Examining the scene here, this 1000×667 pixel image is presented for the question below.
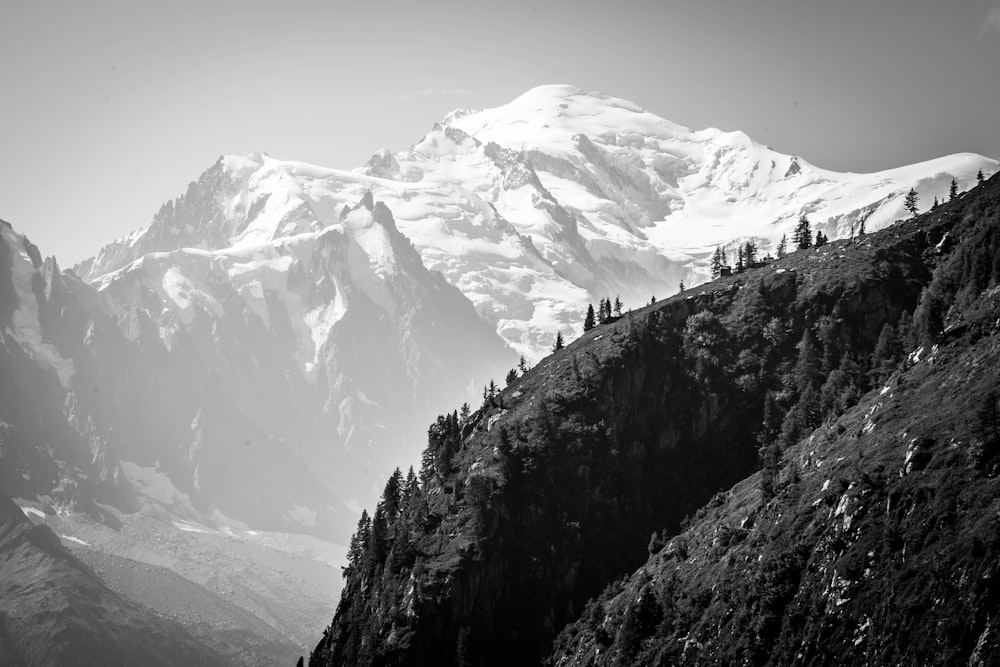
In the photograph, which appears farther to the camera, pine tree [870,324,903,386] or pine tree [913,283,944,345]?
pine tree [870,324,903,386]

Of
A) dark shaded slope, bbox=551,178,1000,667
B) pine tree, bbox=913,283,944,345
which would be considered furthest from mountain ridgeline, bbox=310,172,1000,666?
pine tree, bbox=913,283,944,345

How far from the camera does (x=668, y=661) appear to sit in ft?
464

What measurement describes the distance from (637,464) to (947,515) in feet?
281

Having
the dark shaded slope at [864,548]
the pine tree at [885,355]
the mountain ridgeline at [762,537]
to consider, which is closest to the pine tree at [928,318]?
the dark shaded slope at [864,548]

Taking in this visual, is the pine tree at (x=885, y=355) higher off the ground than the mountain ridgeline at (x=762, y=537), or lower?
higher

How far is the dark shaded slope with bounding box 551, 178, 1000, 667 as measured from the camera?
111000 mm

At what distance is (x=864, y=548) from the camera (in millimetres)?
124688

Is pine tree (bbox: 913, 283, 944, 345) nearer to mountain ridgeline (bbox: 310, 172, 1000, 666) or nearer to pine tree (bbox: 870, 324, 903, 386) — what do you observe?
mountain ridgeline (bbox: 310, 172, 1000, 666)

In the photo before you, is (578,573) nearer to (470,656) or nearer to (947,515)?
(470,656)

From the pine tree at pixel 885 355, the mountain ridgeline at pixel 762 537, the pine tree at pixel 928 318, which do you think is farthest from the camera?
the pine tree at pixel 885 355

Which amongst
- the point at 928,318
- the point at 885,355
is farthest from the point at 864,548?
the point at 885,355

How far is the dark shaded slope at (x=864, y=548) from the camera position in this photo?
11100cm

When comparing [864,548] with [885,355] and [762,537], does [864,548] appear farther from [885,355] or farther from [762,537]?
[885,355]

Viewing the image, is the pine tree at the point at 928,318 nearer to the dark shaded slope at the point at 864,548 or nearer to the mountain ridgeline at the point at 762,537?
the dark shaded slope at the point at 864,548
